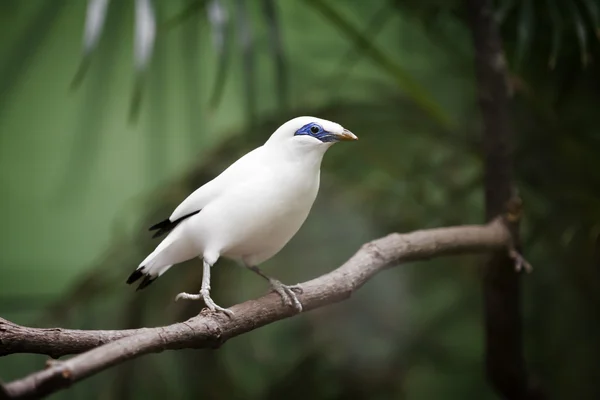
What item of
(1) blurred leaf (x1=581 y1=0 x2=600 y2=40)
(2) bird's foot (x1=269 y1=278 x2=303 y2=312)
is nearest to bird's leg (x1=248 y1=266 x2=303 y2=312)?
(2) bird's foot (x1=269 y1=278 x2=303 y2=312)

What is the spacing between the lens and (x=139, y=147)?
1.63 metres

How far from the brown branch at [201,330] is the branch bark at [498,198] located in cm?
12

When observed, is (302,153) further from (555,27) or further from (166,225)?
(555,27)

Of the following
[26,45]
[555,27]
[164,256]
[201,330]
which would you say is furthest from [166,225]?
[26,45]

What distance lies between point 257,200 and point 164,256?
141mm

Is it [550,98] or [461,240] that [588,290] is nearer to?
[550,98]

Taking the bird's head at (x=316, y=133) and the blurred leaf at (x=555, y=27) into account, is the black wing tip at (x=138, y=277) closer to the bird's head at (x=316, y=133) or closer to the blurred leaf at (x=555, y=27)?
the bird's head at (x=316, y=133)

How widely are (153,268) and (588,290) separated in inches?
43.8

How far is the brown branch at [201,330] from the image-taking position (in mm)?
563

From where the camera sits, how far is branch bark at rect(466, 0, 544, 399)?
4.22 feet

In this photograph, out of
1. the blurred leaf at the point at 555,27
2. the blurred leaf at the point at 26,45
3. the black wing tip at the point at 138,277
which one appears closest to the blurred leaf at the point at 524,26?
the blurred leaf at the point at 555,27

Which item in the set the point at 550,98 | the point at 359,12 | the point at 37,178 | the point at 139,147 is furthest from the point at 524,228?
the point at 37,178

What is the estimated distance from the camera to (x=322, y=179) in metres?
1.53

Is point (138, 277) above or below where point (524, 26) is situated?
below
